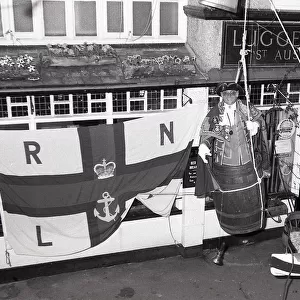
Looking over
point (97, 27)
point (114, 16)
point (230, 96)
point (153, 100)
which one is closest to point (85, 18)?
point (97, 27)

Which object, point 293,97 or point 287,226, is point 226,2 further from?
point 287,226

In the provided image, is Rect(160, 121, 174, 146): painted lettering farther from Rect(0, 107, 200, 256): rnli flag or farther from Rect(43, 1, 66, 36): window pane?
Rect(43, 1, 66, 36): window pane

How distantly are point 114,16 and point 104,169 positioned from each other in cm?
301

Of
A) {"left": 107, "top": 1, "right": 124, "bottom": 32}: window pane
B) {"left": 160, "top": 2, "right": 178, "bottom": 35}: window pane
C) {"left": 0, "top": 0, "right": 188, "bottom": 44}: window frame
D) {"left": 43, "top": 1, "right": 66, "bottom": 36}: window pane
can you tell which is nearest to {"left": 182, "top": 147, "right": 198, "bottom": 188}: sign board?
{"left": 0, "top": 0, "right": 188, "bottom": 44}: window frame

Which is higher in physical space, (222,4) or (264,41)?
(222,4)

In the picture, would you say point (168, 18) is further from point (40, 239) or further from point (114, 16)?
point (40, 239)

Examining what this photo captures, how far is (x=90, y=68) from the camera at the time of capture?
28.3ft

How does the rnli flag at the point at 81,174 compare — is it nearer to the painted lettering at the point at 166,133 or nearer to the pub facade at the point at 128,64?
the painted lettering at the point at 166,133

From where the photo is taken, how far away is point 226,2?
714 centimetres

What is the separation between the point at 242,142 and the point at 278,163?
2.91m

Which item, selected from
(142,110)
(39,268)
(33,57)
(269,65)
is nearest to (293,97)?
(269,65)

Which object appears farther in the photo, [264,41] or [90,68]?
[264,41]

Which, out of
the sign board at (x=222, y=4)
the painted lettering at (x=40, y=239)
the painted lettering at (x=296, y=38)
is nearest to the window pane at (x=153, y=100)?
the sign board at (x=222, y=4)

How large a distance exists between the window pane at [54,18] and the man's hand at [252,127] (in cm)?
390
